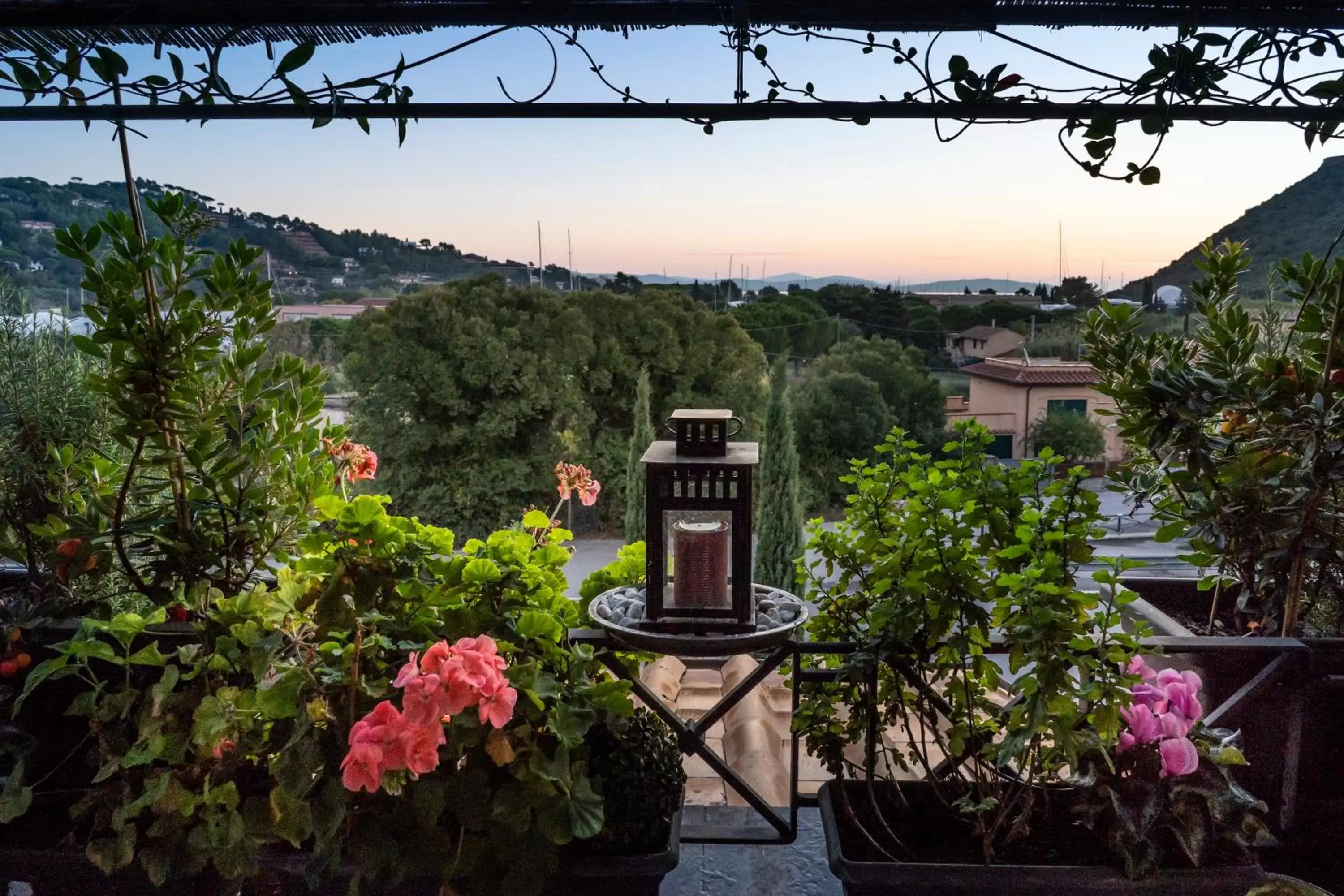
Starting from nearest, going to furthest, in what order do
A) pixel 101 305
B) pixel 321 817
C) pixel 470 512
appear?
1. pixel 321 817
2. pixel 101 305
3. pixel 470 512

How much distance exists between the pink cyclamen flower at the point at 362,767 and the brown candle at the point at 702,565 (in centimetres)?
41

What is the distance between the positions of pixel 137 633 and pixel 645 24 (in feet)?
3.40

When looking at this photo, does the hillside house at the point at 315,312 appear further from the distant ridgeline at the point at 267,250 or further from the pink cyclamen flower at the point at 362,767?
the pink cyclamen flower at the point at 362,767

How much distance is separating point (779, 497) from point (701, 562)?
3539 mm

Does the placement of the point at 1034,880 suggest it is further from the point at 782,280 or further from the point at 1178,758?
the point at 782,280

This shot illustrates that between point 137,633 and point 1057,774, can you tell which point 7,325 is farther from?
point 1057,774

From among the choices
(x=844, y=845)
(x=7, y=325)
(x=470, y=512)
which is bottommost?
(x=470, y=512)

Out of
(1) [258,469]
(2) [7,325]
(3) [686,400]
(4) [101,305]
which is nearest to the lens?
(4) [101,305]

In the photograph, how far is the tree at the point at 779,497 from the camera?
425cm

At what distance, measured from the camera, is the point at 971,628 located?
3.71 ft

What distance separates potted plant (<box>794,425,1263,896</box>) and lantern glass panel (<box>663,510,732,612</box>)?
0.13 metres

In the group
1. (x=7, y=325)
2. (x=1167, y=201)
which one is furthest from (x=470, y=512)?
(x=1167, y=201)

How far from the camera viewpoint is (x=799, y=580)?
1.22 meters

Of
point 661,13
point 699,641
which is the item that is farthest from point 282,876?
point 661,13
